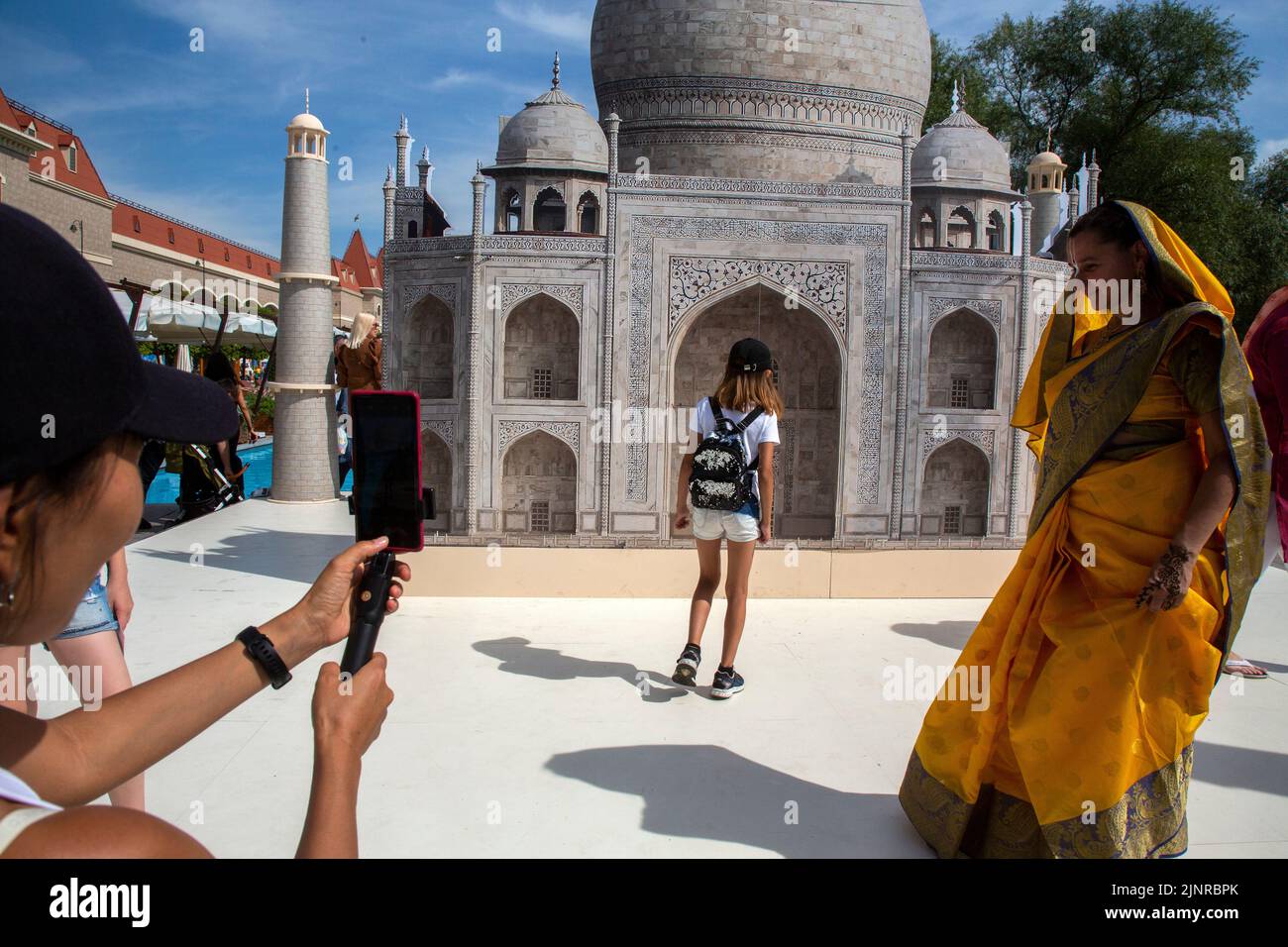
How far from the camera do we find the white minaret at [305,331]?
41.3 feet

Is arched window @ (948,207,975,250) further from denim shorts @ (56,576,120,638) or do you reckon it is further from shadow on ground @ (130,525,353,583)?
denim shorts @ (56,576,120,638)

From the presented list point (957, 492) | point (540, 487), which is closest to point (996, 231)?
point (957, 492)

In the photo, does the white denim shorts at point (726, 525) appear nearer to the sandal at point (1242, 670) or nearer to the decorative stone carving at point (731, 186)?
the sandal at point (1242, 670)

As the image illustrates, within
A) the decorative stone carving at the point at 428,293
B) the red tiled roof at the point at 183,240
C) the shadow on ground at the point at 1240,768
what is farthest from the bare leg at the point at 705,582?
the red tiled roof at the point at 183,240

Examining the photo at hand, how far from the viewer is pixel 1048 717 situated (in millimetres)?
2508

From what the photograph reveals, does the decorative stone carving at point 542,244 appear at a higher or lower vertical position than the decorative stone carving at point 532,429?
higher

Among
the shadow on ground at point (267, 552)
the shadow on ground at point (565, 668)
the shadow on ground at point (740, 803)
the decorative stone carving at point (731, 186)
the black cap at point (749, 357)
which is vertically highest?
the decorative stone carving at point (731, 186)

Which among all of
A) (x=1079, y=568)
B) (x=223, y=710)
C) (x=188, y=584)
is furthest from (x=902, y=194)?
(x=223, y=710)

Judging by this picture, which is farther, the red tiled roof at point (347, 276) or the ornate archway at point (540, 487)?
the red tiled roof at point (347, 276)

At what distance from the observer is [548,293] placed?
13.0 m

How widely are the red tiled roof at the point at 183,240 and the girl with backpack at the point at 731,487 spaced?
28847mm

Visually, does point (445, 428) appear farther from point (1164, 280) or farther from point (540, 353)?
point (1164, 280)

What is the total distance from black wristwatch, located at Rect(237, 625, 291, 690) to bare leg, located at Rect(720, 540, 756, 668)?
272 centimetres
